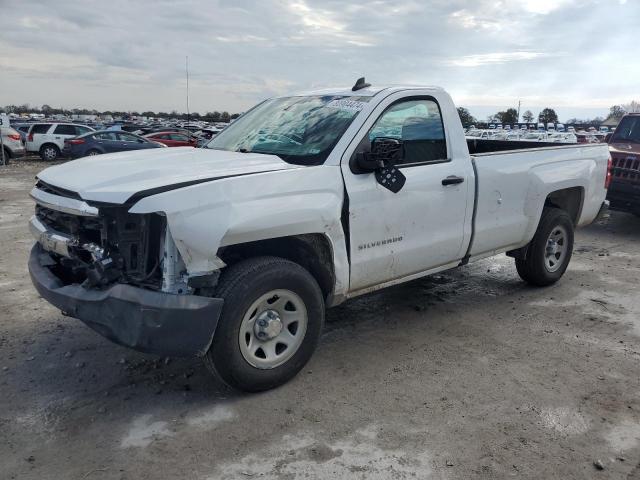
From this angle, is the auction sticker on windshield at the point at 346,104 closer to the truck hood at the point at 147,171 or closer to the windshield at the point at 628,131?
A: the truck hood at the point at 147,171

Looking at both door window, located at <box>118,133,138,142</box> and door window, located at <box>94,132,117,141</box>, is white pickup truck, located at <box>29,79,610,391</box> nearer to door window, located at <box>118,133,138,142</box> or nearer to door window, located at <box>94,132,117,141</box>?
door window, located at <box>118,133,138,142</box>

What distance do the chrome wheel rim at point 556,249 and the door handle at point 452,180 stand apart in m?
1.86

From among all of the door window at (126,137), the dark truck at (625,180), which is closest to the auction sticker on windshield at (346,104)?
the dark truck at (625,180)

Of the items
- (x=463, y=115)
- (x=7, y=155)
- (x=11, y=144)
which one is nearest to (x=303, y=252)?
(x=463, y=115)

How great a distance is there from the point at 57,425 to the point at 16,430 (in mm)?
223

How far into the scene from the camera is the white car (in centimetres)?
2338

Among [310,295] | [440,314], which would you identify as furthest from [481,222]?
[310,295]

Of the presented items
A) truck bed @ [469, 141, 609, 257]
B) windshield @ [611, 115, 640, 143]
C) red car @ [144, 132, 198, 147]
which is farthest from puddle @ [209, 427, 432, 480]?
red car @ [144, 132, 198, 147]

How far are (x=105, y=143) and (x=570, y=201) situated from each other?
57.5 feet

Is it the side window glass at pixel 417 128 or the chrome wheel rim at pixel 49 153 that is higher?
the side window glass at pixel 417 128

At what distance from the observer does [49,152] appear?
23.7 metres

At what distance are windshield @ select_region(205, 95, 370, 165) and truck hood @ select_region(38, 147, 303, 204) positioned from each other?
0.19m

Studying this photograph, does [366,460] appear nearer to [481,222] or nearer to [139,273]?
[139,273]

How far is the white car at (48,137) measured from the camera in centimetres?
2338
